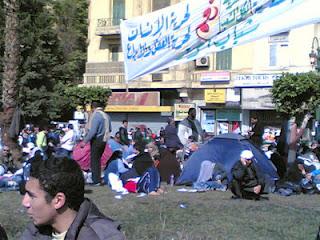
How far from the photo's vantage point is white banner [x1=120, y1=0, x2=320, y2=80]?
19.6ft

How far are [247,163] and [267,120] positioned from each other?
25171mm

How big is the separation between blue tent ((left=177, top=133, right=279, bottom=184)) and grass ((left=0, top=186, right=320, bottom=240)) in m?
2.23

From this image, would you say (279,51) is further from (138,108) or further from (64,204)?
(64,204)

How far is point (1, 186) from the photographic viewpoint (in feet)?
38.3

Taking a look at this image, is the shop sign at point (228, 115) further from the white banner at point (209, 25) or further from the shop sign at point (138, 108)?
the white banner at point (209, 25)

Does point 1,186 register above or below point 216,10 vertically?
below

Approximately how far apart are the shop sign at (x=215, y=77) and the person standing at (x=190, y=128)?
2224cm

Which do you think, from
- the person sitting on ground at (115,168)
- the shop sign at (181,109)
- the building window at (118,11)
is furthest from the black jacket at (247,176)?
the building window at (118,11)

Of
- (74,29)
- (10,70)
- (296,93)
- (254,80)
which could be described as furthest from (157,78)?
(10,70)

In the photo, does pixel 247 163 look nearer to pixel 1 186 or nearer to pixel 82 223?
pixel 1 186

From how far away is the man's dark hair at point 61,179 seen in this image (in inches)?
106

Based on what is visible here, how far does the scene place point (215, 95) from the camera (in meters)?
37.1

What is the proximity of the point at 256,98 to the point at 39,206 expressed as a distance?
33.3m

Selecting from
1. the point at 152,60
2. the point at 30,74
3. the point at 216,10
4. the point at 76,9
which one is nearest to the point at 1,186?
the point at 152,60
